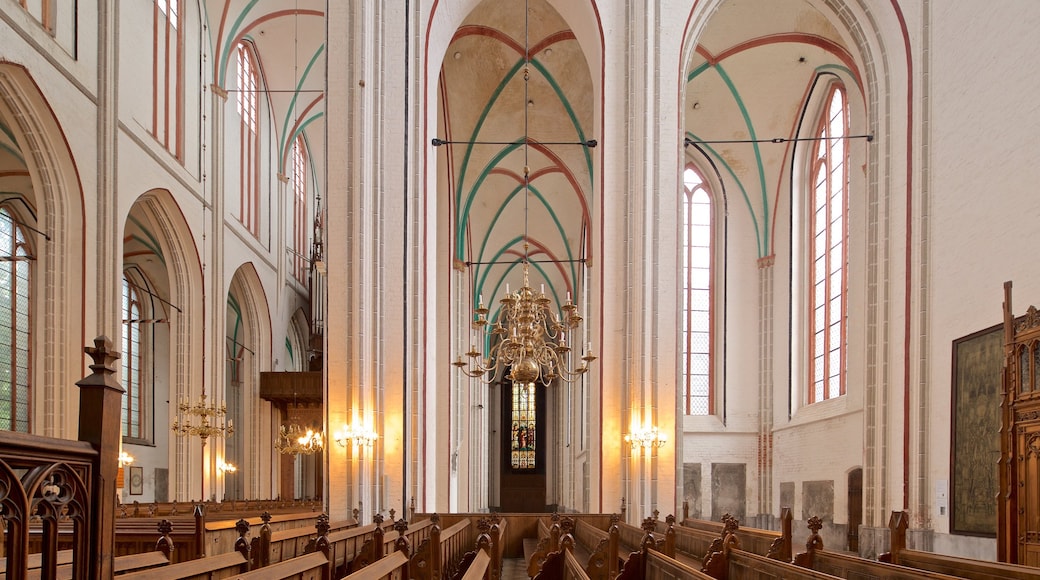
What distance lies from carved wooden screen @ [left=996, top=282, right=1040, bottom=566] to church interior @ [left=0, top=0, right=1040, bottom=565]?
0.03m

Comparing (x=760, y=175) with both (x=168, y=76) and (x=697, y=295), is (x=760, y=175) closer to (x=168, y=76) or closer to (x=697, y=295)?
(x=697, y=295)

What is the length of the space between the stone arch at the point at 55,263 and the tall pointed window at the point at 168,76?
351cm

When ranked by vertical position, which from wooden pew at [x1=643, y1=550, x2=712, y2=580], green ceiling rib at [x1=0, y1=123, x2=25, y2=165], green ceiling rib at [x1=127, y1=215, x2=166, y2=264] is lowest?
wooden pew at [x1=643, y1=550, x2=712, y2=580]

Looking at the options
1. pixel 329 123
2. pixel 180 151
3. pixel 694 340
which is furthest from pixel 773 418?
pixel 180 151

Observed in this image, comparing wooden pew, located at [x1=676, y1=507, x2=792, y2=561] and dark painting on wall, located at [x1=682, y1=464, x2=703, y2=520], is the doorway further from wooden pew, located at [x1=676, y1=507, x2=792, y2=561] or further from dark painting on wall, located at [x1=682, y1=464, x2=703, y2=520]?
wooden pew, located at [x1=676, y1=507, x2=792, y2=561]

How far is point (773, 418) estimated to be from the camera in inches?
838

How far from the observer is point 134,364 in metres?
22.3

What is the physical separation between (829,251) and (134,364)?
1610 cm

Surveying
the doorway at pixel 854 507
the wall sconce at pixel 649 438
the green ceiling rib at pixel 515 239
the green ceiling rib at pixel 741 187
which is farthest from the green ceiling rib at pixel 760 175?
A: the wall sconce at pixel 649 438

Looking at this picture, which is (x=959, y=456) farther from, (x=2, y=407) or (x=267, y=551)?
(x=2, y=407)

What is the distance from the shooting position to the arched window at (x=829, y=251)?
1795 centimetres

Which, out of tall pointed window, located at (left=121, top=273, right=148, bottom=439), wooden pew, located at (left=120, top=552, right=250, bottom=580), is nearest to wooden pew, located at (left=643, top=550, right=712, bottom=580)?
wooden pew, located at (left=120, top=552, right=250, bottom=580)

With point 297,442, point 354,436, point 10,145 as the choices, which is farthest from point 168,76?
point 297,442

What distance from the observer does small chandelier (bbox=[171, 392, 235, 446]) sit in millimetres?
18219
